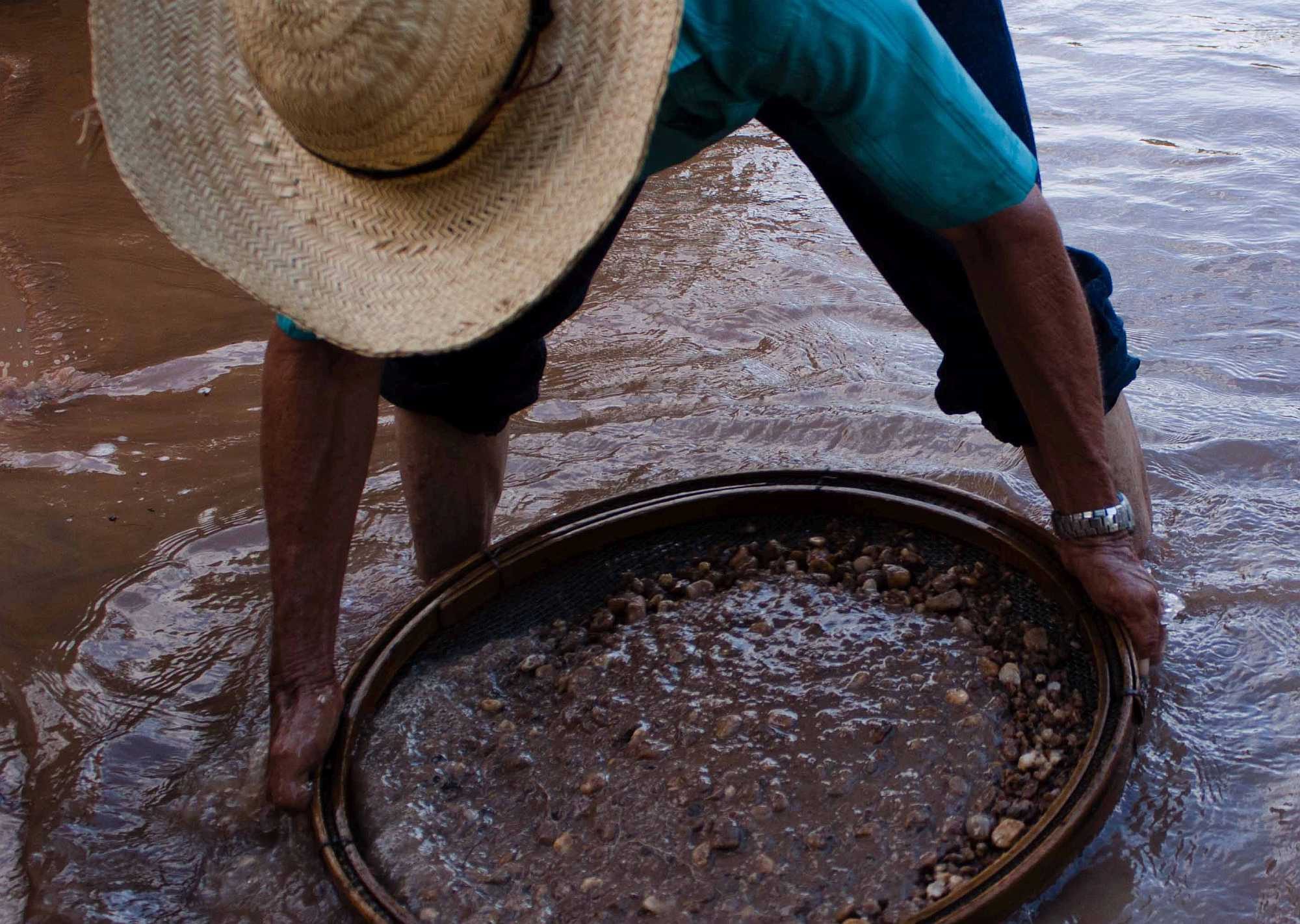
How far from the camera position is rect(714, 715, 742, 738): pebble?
1.88 meters

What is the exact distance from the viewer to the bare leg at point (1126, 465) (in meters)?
2.14

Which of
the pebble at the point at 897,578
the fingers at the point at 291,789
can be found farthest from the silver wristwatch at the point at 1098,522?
the fingers at the point at 291,789

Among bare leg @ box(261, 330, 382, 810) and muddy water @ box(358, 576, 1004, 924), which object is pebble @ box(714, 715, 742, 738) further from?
bare leg @ box(261, 330, 382, 810)

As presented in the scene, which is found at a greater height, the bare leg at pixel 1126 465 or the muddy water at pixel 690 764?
the bare leg at pixel 1126 465

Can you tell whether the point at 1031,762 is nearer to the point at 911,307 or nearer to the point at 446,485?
the point at 911,307

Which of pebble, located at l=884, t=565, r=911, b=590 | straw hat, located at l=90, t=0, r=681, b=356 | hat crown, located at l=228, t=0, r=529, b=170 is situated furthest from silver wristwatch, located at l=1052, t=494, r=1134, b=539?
hat crown, located at l=228, t=0, r=529, b=170

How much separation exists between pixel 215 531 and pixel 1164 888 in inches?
74.5

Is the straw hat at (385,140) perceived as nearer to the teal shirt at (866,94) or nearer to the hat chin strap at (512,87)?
the hat chin strap at (512,87)

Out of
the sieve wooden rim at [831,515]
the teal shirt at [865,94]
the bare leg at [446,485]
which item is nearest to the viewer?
the teal shirt at [865,94]

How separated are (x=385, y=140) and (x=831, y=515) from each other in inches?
49.4

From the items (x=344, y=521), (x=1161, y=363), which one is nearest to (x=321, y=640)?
(x=344, y=521)

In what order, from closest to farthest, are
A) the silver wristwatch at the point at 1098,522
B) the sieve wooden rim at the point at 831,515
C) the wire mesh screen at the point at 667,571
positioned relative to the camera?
the sieve wooden rim at the point at 831,515, the silver wristwatch at the point at 1098,522, the wire mesh screen at the point at 667,571

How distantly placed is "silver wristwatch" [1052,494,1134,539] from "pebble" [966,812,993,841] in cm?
47

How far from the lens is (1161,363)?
3.00 m
